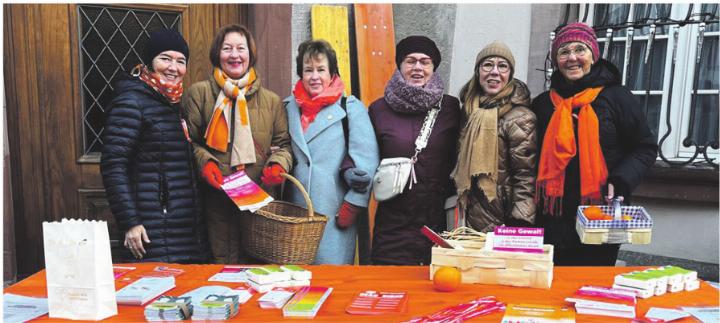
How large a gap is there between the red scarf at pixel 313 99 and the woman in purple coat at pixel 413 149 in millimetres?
280

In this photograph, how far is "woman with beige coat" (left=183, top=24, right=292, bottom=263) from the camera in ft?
9.38

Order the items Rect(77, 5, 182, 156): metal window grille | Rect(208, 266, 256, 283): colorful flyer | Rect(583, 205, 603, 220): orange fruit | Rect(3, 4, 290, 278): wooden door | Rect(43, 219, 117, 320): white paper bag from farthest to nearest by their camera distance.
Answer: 1. Rect(77, 5, 182, 156): metal window grille
2. Rect(3, 4, 290, 278): wooden door
3. Rect(583, 205, 603, 220): orange fruit
4. Rect(208, 266, 256, 283): colorful flyer
5. Rect(43, 219, 117, 320): white paper bag

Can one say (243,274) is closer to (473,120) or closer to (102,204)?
(473,120)

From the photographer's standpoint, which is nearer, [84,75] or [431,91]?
[431,91]

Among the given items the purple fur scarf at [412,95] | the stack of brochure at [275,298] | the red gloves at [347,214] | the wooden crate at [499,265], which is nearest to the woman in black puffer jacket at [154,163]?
the red gloves at [347,214]

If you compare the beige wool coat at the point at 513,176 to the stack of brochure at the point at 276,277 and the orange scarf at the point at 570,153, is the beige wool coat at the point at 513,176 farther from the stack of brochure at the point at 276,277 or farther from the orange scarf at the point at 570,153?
the stack of brochure at the point at 276,277

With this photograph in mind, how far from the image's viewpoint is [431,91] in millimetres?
2891

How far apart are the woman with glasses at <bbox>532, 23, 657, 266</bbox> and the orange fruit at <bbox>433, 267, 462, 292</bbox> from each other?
0.98 m

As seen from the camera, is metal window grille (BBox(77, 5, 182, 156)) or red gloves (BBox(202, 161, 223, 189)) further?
metal window grille (BBox(77, 5, 182, 156))

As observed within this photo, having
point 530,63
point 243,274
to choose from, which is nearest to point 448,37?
point 530,63

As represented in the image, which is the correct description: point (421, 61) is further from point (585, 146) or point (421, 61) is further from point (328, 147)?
point (585, 146)

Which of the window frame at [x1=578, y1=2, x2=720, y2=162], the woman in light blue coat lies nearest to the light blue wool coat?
the woman in light blue coat

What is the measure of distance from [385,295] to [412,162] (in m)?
1.12

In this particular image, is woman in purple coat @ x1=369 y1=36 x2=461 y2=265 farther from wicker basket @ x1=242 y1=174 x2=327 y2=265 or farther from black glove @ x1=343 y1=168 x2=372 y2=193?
wicker basket @ x1=242 y1=174 x2=327 y2=265
